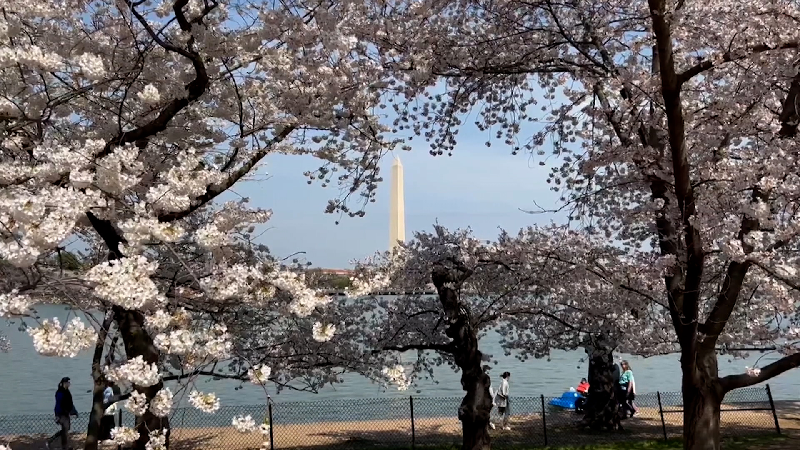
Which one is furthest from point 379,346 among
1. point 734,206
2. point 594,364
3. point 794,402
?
point 794,402

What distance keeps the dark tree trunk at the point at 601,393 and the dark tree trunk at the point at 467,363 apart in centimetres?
415

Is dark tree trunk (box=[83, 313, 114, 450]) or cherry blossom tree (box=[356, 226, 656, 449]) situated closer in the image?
dark tree trunk (box=[83, 313, 114, 450])

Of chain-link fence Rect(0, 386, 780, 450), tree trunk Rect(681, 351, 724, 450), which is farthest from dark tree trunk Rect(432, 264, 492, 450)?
tree trunk Rect(681, 351, 724, 450)

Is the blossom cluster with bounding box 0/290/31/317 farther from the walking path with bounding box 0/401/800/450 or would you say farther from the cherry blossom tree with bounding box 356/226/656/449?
the walking path with bounding box 0/401/800/450

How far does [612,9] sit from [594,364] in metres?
8.53

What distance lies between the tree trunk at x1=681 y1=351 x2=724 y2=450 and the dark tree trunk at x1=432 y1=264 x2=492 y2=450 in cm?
350

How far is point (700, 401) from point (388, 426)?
874cm

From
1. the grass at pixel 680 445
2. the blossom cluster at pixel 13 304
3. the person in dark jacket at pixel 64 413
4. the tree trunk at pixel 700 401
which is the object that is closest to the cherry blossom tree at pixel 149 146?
the blossom cluster at pixel 13 304

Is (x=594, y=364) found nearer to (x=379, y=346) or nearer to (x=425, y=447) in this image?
(x=425, y=447)

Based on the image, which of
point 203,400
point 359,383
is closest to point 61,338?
point 203,400

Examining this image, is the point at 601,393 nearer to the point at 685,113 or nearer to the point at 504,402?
the point at 504,402

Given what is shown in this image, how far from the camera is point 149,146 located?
6.96 metres

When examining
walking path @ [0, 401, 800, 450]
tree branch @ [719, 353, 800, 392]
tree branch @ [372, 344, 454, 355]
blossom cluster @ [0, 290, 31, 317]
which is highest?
blossom cluster @ [0, 290, 31, 317]

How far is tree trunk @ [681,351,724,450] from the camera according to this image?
6.98 meters
